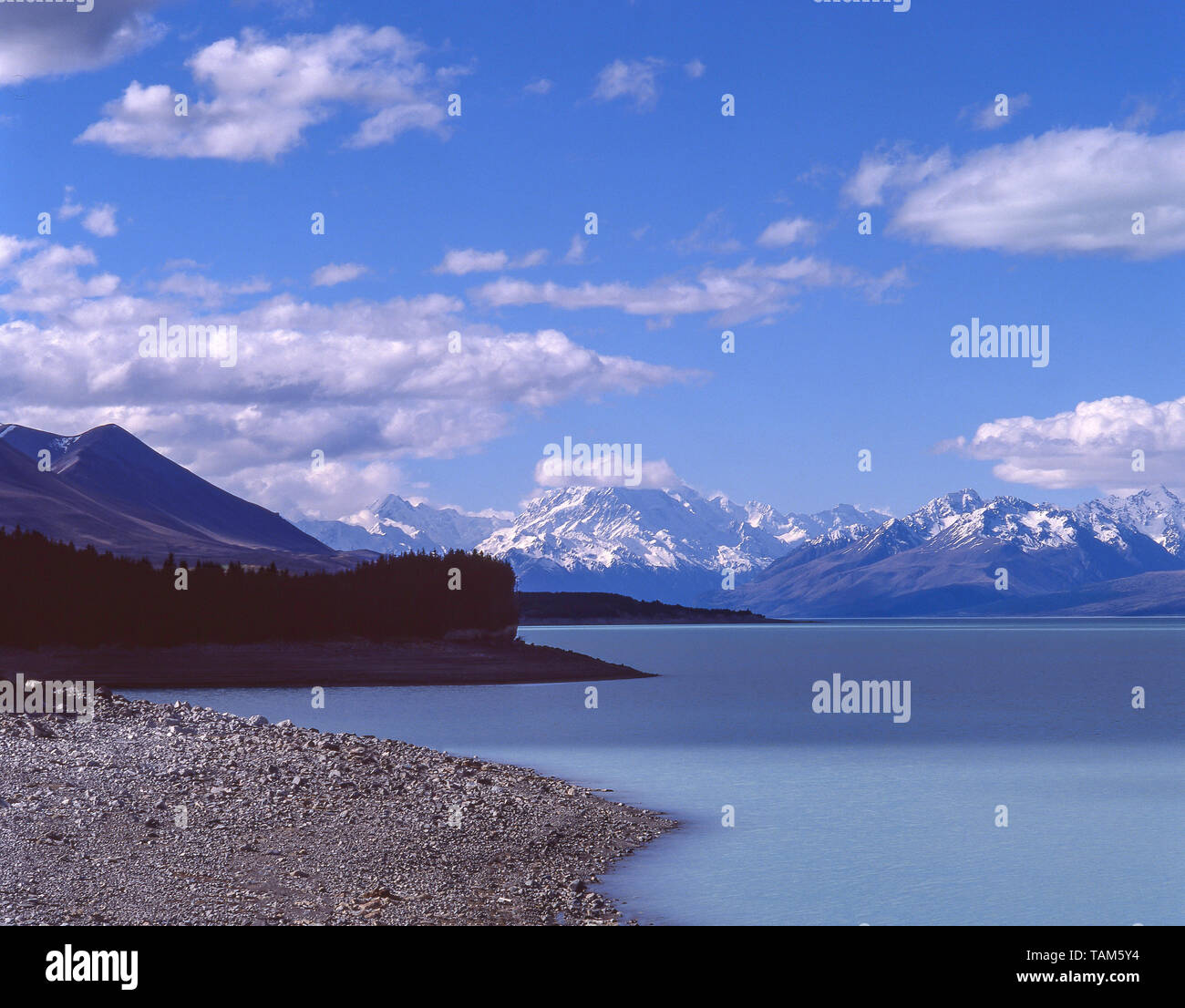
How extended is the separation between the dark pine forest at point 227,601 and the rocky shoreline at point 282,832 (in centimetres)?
9465

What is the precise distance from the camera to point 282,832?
1203 inches

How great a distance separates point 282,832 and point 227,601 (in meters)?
124

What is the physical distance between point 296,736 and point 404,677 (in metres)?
89.5

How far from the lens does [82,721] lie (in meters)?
49.0

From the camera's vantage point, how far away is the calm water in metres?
28.7

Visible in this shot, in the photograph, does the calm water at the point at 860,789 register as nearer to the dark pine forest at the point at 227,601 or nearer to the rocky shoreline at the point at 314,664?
the rocky shoreline at the point at 314,664

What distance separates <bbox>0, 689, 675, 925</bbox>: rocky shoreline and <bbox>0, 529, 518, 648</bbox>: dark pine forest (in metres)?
A: 94.6

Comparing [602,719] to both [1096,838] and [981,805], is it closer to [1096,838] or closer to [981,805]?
[981,805]

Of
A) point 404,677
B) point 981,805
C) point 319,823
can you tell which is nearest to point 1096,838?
point 981,805
